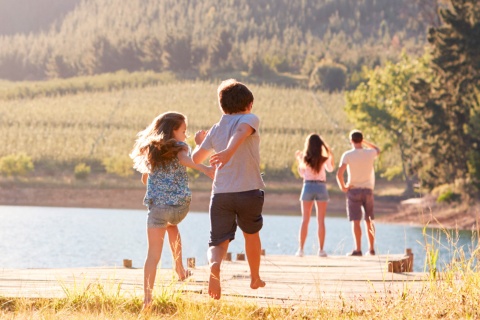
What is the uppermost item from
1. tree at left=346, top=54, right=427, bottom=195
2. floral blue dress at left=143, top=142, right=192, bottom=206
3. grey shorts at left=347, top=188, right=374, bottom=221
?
tree at left=346, top=54, right=427, bottom=195

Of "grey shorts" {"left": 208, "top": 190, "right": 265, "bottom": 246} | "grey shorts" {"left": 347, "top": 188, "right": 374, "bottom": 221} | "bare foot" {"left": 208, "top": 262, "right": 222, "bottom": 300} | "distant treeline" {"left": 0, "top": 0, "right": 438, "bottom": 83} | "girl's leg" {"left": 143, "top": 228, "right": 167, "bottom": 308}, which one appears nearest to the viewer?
"bare foot" {"left": 208, "top": 262, "right": 222, "bottom": 300}

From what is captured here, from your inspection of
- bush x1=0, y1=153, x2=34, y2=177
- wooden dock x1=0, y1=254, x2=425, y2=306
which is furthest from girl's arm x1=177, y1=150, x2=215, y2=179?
bush x1=0, y1=153, x2=34, y2=177

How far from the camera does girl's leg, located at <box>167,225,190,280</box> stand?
938 centimetres

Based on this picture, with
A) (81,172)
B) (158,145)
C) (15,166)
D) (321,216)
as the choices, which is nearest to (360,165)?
(321,216)

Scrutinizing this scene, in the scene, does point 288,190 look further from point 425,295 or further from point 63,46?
point 63,46

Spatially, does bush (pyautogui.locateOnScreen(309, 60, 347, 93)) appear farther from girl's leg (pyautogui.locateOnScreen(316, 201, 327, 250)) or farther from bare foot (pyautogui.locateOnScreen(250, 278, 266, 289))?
bare foot (pyautogui.locateOnScreen(250, 278, 266, 289))

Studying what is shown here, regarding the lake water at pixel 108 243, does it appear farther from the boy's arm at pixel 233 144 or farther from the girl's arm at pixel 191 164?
the boy's arm at pixel 233 144

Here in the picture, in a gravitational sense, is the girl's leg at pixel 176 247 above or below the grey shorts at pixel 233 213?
below

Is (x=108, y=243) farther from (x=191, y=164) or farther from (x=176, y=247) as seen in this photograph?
(x=191, y=164)

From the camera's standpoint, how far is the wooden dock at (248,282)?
8742mm

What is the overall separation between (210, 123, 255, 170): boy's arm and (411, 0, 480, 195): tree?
35.8 meters

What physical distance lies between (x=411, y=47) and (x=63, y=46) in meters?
55.8

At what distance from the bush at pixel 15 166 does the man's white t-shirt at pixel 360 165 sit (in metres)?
60.8

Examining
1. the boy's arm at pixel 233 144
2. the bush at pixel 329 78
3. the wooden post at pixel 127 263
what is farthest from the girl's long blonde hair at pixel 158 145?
the bush at pixel 329 78
